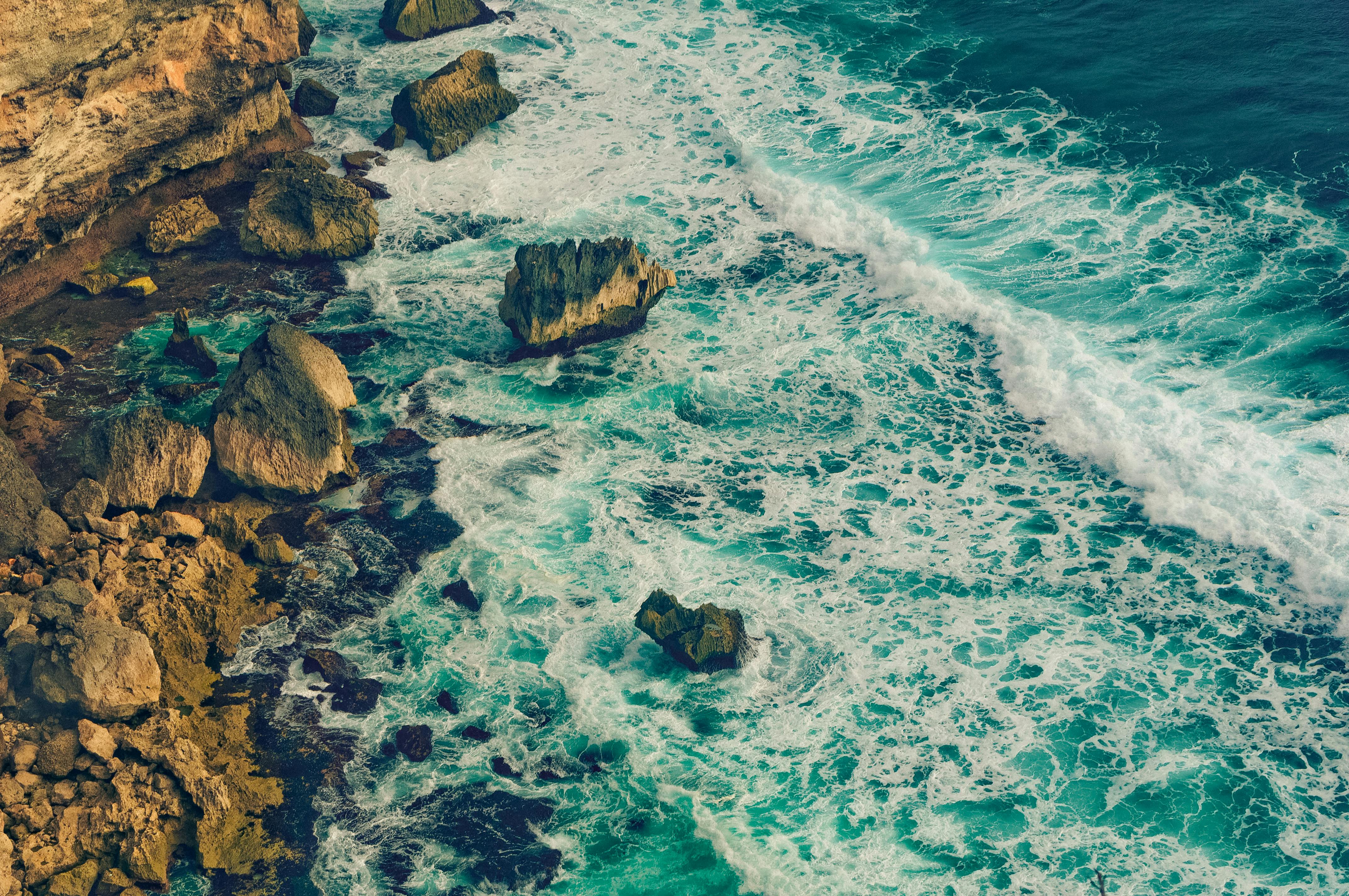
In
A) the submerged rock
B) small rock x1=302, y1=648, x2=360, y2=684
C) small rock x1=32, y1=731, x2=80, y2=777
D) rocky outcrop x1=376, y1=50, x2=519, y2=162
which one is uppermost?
rocky outcrop x1=376, y1=50, x2=519, y2=162

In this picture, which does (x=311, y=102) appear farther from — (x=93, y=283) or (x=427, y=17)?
(x=93, y=283)

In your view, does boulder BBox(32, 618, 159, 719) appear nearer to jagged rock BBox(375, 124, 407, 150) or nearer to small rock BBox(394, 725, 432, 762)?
small rock BBox(394, 725, 432, 762)

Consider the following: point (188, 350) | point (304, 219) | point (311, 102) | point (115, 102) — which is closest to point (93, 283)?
point (188, 350)

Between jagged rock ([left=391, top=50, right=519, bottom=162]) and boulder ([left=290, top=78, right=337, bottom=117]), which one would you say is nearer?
jagged rock ([left=391, top=50, right=519, bottom=162])

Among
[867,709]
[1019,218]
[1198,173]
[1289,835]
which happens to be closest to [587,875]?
[867,709]

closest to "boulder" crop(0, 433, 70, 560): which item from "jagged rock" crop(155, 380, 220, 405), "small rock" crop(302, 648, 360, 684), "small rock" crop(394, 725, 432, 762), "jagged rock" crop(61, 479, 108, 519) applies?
"jagged rock" crop(61, 479, 108, 519)

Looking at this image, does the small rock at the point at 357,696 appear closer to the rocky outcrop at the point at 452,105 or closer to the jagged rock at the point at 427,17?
the rocky outcrop at the point at 452,105
